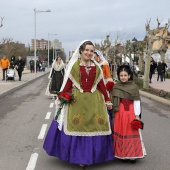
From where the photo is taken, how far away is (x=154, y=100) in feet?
50.6

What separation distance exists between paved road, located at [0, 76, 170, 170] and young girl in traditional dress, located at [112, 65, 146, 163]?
23 cm

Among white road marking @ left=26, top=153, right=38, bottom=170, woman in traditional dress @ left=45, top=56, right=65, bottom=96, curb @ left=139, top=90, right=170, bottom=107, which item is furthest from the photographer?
woman in traditional dress @ left=45, top=56, right=65, bottom=96

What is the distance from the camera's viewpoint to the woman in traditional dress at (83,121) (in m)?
4.97

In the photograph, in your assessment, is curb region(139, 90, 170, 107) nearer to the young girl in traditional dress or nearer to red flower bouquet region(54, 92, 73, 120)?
the young girl in traditional dress

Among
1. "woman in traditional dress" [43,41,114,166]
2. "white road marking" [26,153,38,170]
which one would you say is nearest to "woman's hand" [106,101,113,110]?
"woman in traditional dress" [43,41,114,166]

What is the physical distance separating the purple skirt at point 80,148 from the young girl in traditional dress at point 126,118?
0.16 meters

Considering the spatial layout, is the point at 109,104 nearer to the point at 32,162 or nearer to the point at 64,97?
the point at 64,97

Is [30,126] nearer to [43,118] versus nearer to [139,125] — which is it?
[43,118]

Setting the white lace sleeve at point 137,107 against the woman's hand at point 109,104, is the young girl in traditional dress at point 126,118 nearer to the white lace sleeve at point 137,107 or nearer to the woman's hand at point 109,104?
the white lace sleeve at point 137,107

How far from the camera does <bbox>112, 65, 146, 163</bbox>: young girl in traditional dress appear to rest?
5.24 meters

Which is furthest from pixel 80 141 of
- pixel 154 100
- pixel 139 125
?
pixel 154 100

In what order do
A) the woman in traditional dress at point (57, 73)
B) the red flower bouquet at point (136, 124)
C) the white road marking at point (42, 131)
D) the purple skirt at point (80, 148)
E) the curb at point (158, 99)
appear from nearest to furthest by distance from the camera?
the purple skirt at point (80, 148) → the red flower bouquet at point (136, 124) → the white road marking at point (42, 131) → the curb at point (158, 99) → the woman in traditional dress at point (57, 73)

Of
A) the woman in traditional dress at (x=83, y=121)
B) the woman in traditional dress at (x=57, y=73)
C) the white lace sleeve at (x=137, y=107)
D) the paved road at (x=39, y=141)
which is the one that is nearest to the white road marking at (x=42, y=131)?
the paved road at (x=39, y=141)

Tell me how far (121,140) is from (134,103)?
1.98 feet
